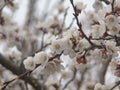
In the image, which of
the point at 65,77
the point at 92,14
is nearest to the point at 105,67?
the point at 65,77

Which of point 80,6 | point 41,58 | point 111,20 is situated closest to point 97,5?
point 80,6

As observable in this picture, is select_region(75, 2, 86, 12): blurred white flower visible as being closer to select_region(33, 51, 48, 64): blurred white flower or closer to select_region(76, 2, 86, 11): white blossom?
select_region(76, 2, 86, 11): white blossom

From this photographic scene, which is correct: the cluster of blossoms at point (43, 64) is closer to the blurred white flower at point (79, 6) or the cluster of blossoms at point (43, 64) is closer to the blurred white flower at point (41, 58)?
the blurred white flower at point (41, 58)

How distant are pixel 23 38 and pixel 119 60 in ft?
7.79

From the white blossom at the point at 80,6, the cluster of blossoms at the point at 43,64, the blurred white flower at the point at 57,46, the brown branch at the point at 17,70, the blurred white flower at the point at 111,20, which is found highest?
the white blossom at the point at 80,6

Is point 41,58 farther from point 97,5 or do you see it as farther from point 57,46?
point 97,5

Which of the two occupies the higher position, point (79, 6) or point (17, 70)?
point (79, 6)

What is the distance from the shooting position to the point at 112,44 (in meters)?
1.93

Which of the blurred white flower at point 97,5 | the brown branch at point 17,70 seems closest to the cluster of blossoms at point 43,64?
the blurred white flower at point 97,5

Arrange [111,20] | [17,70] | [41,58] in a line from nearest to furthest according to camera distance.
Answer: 1. [111,20]
2. [41,58]
3. [17,70]

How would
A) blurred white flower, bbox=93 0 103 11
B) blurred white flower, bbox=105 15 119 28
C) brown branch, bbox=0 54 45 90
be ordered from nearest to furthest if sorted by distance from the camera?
blurred white flower, bbox=105 15 119 28
blurred white flower, bbox=93 0 103 11
brown branch, bbox=0 54 45 90

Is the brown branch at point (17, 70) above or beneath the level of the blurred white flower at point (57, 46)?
beneath

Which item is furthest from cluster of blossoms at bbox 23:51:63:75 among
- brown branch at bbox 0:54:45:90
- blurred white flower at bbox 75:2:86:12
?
brown branch at bbox 0:54:45:90

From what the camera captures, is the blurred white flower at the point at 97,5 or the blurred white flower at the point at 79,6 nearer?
the blurred white flower at the point at 79,6
